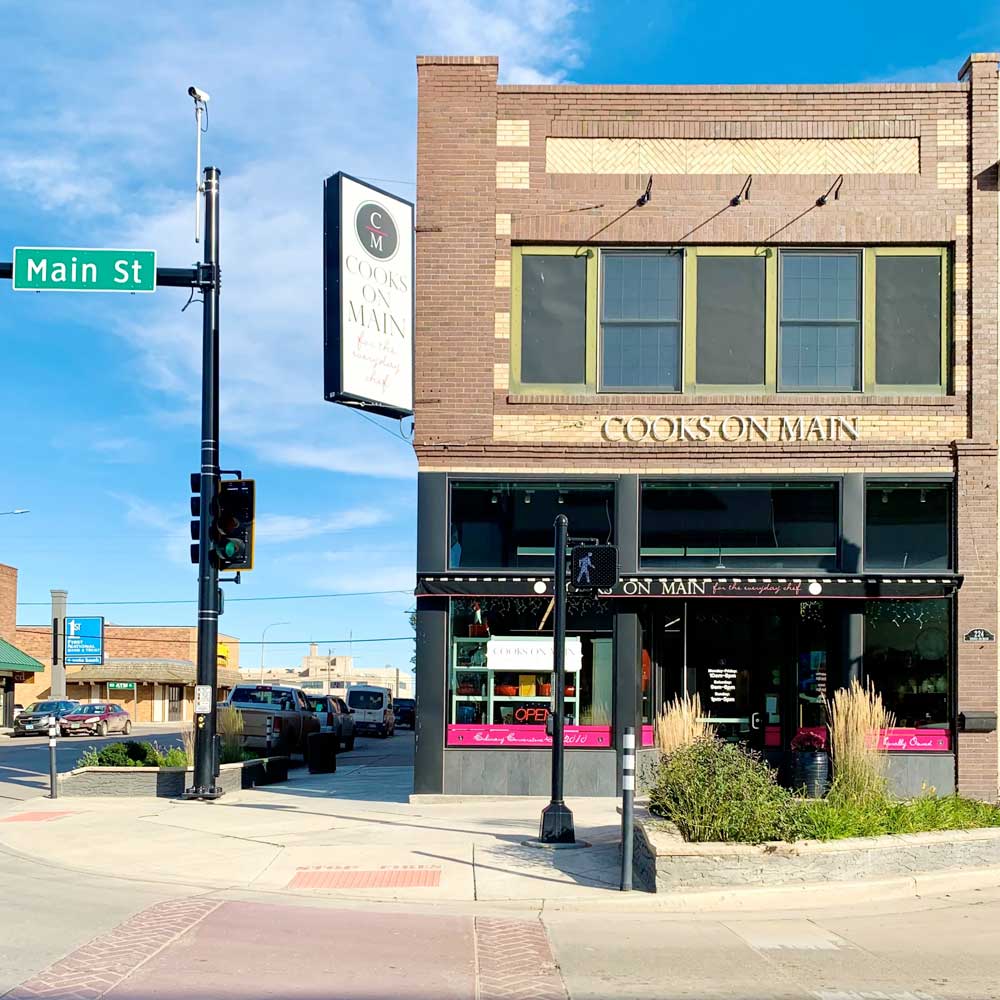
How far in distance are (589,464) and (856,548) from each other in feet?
12.7

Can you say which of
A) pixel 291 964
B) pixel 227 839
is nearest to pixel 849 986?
pixel 291 964

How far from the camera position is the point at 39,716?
156ft

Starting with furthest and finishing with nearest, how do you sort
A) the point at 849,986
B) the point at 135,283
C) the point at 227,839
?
1. the point at 135,283
2. the point at 227,839
3. the point at 849,986

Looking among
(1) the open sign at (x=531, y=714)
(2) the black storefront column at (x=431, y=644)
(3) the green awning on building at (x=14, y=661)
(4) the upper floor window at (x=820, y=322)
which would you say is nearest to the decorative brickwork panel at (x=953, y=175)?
(4) the upper floor window at (x=820, y=322)

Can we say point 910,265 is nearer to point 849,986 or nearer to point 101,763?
point 849,986

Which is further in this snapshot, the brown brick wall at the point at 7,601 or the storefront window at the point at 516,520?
the brown brick wall at the point at 7,601

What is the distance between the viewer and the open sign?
17969 mm

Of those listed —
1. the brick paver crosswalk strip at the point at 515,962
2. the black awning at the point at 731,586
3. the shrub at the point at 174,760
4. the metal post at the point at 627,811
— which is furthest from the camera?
the shrub at the point at 174,760

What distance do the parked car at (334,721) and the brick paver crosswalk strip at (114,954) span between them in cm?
2539

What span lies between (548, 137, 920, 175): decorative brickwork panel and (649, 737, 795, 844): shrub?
935cm

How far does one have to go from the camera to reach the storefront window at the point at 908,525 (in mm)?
17844

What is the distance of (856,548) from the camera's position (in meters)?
17.7

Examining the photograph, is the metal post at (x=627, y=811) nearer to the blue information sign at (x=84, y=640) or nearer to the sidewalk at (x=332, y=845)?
the sidewalk at (x=332, y=845)

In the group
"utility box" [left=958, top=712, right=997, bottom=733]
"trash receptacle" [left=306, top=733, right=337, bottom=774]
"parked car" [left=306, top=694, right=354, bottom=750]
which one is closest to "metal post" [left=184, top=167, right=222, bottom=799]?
"trash receptacle" [left=306, top=733, right=337, bottom=774]
